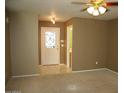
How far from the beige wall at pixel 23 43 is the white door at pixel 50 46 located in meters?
2.02

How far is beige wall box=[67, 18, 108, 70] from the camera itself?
5246 mm

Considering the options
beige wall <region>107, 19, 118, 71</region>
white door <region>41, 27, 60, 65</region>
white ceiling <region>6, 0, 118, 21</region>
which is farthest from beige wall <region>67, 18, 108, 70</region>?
white door <region>41, 27, 60, 65</region>

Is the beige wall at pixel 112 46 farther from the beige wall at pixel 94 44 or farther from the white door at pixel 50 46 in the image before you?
the white door at pixel 50 46

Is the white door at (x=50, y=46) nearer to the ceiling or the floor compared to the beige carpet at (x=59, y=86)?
nearer to the ceiling

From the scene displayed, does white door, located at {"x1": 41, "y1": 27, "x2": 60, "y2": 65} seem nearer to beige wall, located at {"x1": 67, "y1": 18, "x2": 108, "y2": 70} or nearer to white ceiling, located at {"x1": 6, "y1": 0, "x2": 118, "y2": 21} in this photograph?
beige wall, located at {"x1": 67, "y1": 18, "x2": 108, "y2": 70}

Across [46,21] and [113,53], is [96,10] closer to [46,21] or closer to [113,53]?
[113,53]

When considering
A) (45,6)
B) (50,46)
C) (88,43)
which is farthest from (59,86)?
(50,46)

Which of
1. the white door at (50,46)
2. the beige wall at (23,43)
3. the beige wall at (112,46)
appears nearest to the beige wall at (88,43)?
the beige wall at (112,46)

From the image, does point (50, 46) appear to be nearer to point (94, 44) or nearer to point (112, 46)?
point (94, 44)

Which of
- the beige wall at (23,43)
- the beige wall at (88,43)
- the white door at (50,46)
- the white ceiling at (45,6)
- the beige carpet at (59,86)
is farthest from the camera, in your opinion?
the white door at (50,46)

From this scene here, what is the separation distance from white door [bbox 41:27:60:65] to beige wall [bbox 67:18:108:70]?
63.5 inches

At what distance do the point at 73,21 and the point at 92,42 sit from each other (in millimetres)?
1330

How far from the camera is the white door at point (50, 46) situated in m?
6.62

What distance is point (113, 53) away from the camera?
17.8 feet
